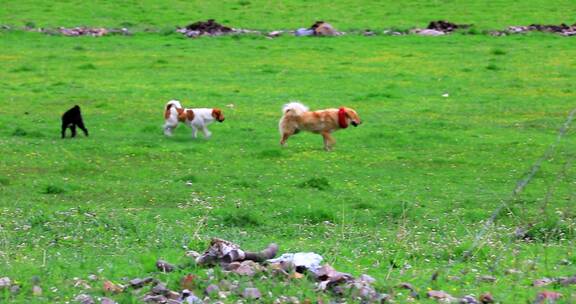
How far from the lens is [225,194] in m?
17.3

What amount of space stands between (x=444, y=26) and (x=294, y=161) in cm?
2425

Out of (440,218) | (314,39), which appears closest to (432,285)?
(440,218)

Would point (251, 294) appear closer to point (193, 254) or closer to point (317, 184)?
point (193, 254)

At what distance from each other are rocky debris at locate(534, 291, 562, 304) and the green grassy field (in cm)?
18

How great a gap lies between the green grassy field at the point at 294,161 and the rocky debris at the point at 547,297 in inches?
7.2

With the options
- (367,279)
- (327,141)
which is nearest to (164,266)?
(367,279)

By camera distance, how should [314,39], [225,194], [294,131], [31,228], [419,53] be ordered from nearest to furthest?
[31,228] → [225,194] → [294,131] → [419,53] → [314,39]

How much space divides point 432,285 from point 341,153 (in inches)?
416

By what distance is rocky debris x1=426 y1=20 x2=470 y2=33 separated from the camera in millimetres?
42878

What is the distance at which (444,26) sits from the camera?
4328cm

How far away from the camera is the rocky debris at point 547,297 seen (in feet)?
33.2

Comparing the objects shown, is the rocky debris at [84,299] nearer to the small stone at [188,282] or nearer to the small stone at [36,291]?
the small stone at [36,291]

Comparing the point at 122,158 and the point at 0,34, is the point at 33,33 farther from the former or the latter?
the point at 122,158

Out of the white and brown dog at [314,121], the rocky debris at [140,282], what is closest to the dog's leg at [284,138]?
the white and brown dog at [314,121]
